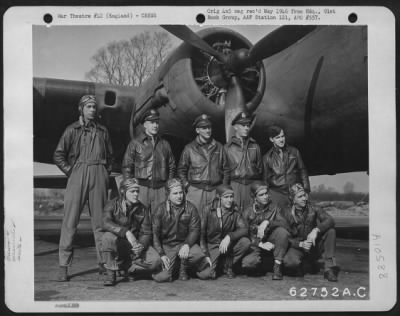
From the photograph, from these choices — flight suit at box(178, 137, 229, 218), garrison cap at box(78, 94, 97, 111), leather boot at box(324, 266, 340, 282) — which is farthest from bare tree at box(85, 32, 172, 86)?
leather boot at box(324, 266, 340, 282)

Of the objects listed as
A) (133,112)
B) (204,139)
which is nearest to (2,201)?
(133,112)

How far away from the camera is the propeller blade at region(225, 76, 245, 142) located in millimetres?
5148

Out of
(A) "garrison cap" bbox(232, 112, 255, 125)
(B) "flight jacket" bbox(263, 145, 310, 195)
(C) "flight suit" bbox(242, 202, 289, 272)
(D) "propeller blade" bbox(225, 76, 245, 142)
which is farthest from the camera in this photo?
(D) "propeller blade" bbox(225, 76, 245, 142)

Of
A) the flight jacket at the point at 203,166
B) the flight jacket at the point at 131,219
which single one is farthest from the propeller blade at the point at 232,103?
the flight jacket at the point at 131,219

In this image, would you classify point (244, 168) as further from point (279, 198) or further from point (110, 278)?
point (110, 278)

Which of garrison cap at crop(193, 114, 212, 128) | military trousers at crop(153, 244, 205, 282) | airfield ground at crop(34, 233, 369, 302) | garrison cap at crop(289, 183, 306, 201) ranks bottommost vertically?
airfield ground at crop(34, 233, 369, 302)

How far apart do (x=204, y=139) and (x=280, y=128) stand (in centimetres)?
84

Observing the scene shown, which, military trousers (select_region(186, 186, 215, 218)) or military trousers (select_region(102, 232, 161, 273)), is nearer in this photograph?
military trousers (select_region(102, 232, 161, 273))

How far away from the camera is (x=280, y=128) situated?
16.6 feet

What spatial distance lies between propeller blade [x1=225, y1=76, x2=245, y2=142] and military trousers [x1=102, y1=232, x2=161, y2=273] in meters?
1.47

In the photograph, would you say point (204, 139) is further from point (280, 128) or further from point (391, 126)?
Result: point (391, 126)

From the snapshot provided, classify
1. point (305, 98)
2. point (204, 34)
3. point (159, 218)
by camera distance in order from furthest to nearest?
point (305, 98)
point (204, 34)
point (159, 218)

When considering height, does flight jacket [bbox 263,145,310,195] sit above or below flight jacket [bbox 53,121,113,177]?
below

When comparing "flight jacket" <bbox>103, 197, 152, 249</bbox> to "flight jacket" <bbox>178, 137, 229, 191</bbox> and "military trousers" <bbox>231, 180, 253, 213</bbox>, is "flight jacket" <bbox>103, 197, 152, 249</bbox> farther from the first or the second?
"military trousers" <bbox>231, 180, 253, 213</bbox>
